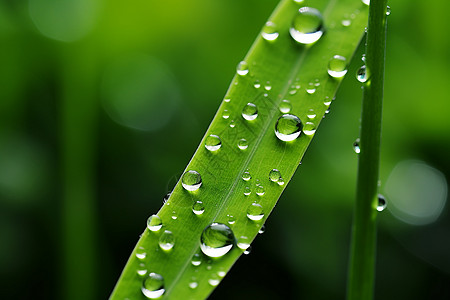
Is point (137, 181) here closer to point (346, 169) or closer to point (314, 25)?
point (346, 169)

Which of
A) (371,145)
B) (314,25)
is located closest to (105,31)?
(314,25)

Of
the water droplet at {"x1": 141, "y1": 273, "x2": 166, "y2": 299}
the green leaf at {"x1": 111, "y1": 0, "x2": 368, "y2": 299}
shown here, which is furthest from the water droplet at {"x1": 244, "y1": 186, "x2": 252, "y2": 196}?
the water droplet at {"x1": 141, "y1": 273, "x2": 166, "y2": 299}

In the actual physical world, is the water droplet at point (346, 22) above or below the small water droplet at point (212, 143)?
above

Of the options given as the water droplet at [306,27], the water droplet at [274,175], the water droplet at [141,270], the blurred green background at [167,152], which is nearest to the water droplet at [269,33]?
the water droplet at [306,27]

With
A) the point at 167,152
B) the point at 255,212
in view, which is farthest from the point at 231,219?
the point at 167,152

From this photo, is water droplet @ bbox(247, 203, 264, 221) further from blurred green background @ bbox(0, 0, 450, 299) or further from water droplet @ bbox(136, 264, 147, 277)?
blurred green background @ bbox(0, 0, 450, 299)

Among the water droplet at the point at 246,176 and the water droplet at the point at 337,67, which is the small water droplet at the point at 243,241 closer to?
the water droplet at the point at 246,176
